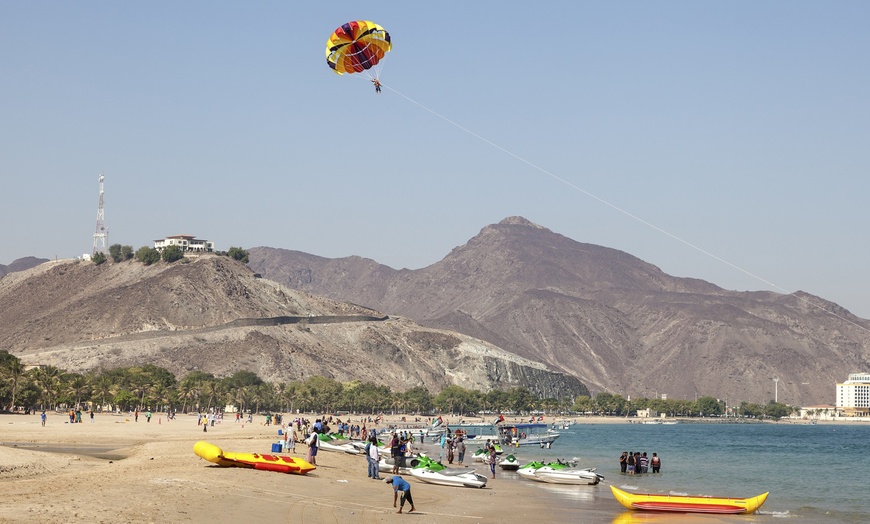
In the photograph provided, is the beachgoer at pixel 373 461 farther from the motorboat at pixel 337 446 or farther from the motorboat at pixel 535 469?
the motorboat at pixel 337 446

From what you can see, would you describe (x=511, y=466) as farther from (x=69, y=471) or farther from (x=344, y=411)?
(x=344, y=411)

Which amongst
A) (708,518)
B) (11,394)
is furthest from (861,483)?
(11,394)

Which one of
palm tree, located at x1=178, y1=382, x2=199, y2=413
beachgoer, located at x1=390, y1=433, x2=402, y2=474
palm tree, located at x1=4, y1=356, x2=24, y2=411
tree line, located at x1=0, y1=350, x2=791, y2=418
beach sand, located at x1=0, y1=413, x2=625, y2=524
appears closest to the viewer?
beach sand, located at x1=0, y1=413, x2=625, y2=524

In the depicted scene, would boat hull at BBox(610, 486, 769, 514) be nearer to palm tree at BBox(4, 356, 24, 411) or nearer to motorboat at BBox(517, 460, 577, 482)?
motorboat at BBox(517, 460, 577, 482)

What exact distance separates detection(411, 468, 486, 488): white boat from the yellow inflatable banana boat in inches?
246

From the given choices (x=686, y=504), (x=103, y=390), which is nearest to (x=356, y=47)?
(x=686, y=504)

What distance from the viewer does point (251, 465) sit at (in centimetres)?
4038

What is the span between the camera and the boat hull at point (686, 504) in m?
40.1

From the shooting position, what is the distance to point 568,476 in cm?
5153

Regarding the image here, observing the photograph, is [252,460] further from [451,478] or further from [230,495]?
[451,478]

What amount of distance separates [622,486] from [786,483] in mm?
15731

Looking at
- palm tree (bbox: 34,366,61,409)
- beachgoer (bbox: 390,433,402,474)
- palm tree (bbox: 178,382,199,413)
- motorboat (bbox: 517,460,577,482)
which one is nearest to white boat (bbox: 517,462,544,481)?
motorboat (bbox: 517,460,577,482)

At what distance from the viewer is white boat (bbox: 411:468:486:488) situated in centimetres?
4575

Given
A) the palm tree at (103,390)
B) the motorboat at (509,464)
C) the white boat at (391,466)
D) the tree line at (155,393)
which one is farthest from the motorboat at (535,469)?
the palm tree at (103,390)
